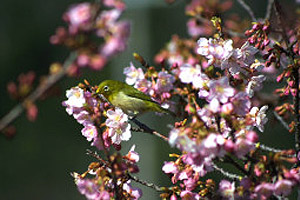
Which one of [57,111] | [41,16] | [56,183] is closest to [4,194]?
[56,183]

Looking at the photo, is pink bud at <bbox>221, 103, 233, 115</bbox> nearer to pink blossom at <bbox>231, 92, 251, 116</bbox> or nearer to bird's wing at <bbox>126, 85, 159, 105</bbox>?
pink blossom at <bbox>231, 92, 251, 116</bbox>

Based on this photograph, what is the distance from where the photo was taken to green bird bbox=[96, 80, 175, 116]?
150cm

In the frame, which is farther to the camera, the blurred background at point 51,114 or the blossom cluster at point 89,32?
the blurred background at point 51,114

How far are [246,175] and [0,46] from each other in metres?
7.82

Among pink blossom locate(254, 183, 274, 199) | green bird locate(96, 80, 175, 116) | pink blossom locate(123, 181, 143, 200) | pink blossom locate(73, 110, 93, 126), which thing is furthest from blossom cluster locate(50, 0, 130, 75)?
pink blossom locate(254, 183, 274, 199)

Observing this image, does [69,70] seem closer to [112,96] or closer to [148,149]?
[112,96]

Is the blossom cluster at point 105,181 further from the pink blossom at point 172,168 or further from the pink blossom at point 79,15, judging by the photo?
the pink blossom at point 79,15

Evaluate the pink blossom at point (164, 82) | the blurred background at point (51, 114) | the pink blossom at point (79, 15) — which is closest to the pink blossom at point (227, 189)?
the pink blossom at point (164, 82)

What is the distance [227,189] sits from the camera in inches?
37.0

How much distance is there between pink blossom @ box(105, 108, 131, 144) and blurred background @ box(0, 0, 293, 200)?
4.31 metres

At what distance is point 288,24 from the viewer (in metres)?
1.24

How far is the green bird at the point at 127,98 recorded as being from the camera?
1502 mm

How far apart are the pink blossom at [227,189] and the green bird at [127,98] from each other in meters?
0.57

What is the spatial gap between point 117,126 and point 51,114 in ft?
22.8
